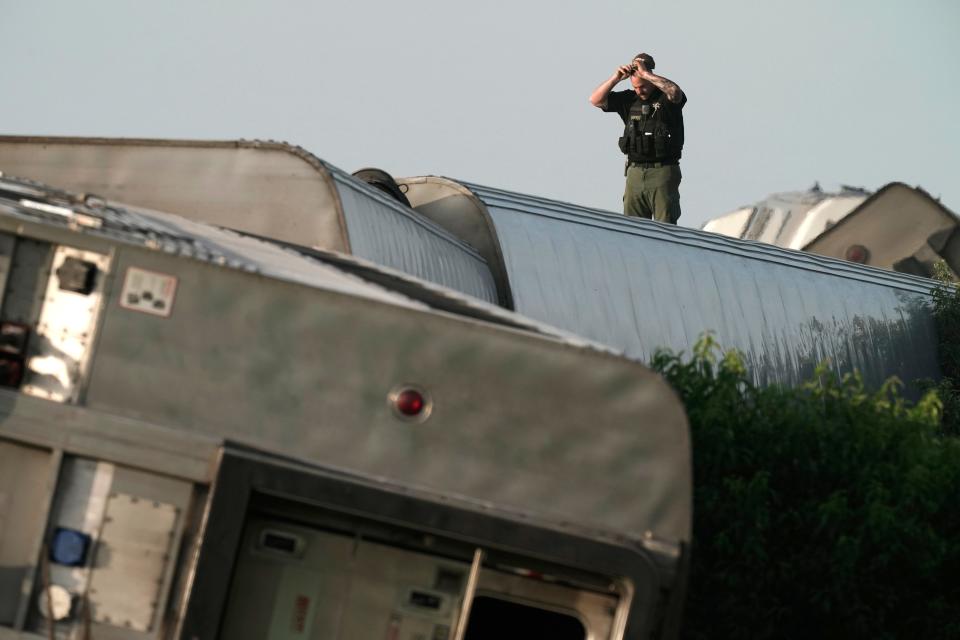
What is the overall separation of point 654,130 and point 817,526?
856 centimetres

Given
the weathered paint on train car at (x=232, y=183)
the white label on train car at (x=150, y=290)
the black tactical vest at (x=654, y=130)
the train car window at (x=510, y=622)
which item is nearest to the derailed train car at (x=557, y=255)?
Result: the weathered paint on train car at (x=232, y=183)

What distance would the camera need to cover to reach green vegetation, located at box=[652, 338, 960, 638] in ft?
36.4

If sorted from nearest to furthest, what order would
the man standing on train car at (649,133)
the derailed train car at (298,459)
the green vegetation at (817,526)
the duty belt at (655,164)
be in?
1. the derailed train car at (298,459)
2. the green vegetation at (817,526)
3. the man standing on train car at (649,133)
4. the duty belt at (655,164)

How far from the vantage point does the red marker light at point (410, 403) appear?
701cm

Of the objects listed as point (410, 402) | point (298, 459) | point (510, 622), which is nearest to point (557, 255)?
point (510, 622)

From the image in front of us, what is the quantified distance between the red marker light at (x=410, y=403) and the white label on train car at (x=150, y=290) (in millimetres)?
1045

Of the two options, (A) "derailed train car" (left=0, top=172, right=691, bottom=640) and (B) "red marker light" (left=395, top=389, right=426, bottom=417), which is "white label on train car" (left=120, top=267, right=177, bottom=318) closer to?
(A) "derailed train car" (left=0, top=172, right=691, bottom=640)

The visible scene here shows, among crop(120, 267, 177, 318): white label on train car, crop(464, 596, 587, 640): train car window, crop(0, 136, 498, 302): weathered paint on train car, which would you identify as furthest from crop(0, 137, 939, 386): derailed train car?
crop(120, 267, 177, 318): white label on train car

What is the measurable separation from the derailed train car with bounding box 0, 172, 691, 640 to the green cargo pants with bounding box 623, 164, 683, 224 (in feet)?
41.5

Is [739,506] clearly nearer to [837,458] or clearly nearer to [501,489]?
[837,458]

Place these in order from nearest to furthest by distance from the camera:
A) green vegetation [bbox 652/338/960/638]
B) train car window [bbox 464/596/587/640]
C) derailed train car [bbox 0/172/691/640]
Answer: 1. derailed train car [bbox 0/172/691/640]
2. train car window [bbox 464/596/587/640]
3. green vegetation [bbox 652/338/960/638]

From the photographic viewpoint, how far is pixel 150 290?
7.00 meters

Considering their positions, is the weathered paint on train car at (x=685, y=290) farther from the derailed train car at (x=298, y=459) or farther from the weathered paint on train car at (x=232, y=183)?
the derailed train car at (x=298, y=459)

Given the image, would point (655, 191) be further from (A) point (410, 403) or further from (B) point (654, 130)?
Result: (A) point (410, 403)
